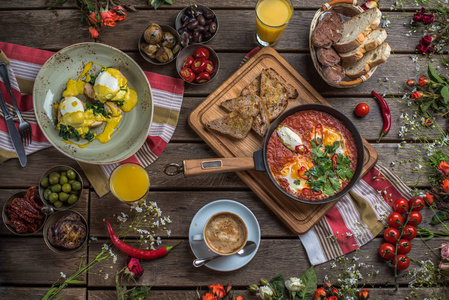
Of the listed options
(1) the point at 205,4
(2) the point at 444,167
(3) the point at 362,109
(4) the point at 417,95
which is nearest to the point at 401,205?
(2) the point at 444,167

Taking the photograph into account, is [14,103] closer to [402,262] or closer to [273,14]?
[273,14]

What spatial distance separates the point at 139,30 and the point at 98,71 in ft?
1.76

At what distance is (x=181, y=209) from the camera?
294 cm

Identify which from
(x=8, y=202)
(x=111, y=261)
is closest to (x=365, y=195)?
(x=111, y=261)

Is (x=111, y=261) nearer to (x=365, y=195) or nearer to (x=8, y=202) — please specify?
(x=8, y=202)

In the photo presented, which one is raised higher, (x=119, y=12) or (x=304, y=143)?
(x=119, y=12)

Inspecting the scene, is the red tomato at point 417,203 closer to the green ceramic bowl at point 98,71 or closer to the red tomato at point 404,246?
the red tomato at point 404,246

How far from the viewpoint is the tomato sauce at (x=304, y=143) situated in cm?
280

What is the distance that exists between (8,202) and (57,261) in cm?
61

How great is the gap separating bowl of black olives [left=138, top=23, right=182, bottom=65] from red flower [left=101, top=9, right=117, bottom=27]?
258 millimetres

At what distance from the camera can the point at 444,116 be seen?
3090 mm


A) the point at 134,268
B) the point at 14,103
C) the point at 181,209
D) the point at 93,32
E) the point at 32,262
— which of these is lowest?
the point at 32,262

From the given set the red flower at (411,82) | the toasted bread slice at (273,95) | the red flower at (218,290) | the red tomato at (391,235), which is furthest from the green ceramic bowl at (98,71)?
the red flower at (411,82)

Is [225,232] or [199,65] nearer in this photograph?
[225,232]
